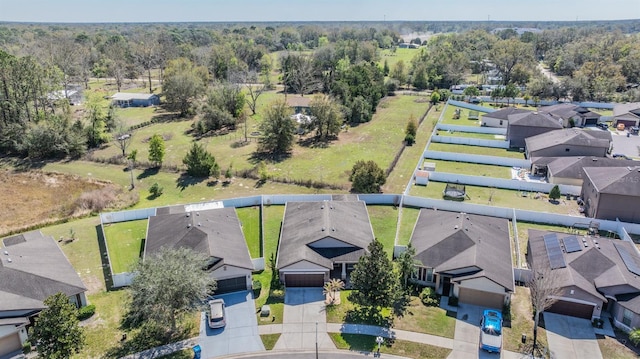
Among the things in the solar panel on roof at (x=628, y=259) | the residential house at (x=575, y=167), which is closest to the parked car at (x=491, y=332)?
the solar panel on roof at (x=628, y=259)

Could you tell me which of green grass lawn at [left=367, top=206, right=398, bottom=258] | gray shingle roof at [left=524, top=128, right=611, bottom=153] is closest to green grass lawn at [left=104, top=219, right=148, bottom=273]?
green grass lawn at [left=367, top=206, right=398, bottom=258]

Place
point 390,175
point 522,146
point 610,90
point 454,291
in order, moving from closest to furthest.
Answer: point 454,291, point 390,175, point 522,146, point 610,90

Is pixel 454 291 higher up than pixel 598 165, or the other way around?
pixel 598 165

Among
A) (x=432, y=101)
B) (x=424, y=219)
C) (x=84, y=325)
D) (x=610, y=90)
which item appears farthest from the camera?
(x=432, y=101)

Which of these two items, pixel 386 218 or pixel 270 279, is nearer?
pixel 270 279

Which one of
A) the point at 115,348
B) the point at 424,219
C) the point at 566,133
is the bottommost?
the point at 115,348

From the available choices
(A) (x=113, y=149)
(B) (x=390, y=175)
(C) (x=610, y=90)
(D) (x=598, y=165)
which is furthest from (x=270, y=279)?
(C) (x=610, y=90)

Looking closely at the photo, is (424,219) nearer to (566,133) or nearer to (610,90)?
(566,133)
